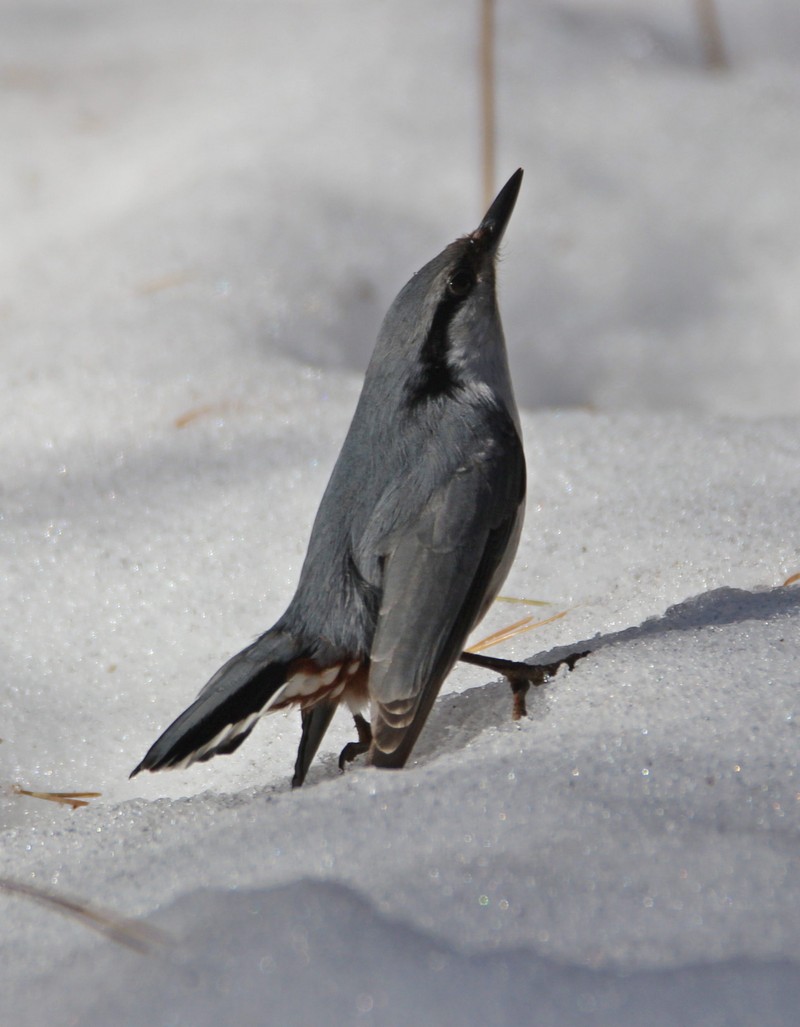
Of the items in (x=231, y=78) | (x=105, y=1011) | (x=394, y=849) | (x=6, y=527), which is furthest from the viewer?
(x=231, y=78)

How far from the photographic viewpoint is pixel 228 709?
4.95 feet

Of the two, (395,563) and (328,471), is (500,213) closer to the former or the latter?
(328,471)

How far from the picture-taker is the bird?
1.55 meters

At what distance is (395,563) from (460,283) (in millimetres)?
636

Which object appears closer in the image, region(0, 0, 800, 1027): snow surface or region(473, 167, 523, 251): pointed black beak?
region(0, 0, 800, 1027): snow surface

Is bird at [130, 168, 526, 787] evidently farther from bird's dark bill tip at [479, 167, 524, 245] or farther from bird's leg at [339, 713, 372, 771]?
bird's dark bill tip at [479, 167, 524, 245]

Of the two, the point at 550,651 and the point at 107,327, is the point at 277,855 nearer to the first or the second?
the point at 550,651

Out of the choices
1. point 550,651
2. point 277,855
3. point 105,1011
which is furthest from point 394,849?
point 550,651

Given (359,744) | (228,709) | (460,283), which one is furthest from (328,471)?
(228,709)

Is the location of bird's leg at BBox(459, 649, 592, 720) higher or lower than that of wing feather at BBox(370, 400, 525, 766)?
lower

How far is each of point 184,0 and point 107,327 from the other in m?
2.10

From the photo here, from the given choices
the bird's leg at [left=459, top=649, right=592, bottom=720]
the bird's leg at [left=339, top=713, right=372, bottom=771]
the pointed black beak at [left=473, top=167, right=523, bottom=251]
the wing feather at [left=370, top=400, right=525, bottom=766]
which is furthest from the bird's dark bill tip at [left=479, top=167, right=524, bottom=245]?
the bird's leg at [left=339, top=713, right=372, bottom=771]

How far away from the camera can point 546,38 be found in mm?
4090

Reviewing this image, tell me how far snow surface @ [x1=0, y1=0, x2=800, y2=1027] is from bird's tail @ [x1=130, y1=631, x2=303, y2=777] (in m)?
0.09
